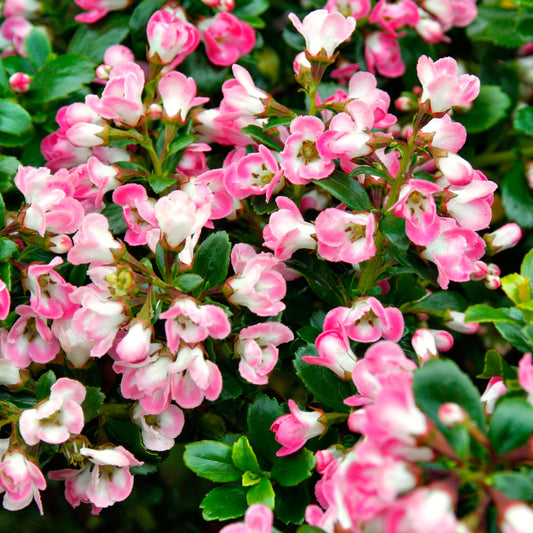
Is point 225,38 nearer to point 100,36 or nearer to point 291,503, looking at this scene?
point 100,36

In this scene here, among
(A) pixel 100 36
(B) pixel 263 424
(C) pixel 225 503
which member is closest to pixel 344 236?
(B) pixel 263 424

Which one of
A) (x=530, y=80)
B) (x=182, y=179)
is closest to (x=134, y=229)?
(x=182, y=179)

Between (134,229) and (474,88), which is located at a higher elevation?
(474,88)

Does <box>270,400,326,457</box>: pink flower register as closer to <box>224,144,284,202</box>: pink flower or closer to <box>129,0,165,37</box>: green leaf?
<box>224,144,284,202</box>: pink flower

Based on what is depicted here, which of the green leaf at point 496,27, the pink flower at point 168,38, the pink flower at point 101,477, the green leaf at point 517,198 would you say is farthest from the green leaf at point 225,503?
the green leaf at point 496,27

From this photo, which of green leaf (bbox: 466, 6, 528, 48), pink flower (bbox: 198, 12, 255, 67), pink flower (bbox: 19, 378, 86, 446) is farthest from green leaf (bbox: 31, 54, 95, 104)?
green leaf (bbox: 466, 6, 528, 48)

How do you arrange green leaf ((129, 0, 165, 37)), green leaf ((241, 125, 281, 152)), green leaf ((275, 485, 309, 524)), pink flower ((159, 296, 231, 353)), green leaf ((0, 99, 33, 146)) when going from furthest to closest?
green leaf ((129, 0, 165, 37)) → green leaf ((0, 99, 33, 146)) → green leaf ((241, 125, 281, 152)) → green leaf ((275, 485, 309, 524)) → pink flower ((159, 296, 231, 353))

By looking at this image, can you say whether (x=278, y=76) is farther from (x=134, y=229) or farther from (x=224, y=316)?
(x=224, y=316)
